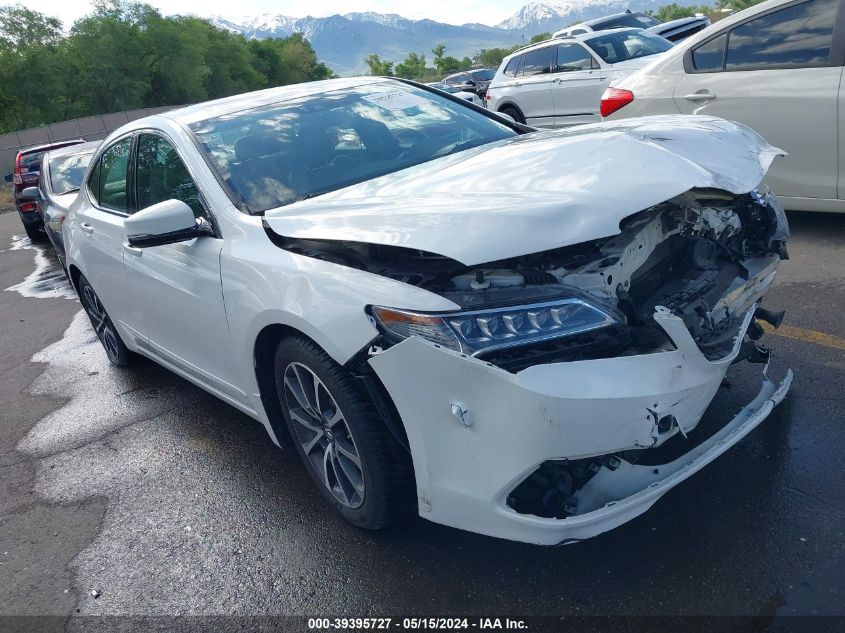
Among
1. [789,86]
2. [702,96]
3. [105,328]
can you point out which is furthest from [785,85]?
[105,328]

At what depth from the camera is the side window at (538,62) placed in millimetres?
11273

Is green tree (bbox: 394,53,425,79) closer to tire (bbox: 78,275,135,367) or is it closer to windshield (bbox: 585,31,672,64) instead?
windshield (bbox: 585,31,672,64)

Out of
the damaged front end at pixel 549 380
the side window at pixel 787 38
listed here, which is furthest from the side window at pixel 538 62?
the damaged front end at pixel 549 380

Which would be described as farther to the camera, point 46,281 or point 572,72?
point 572,72

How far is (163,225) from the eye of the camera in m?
3.04

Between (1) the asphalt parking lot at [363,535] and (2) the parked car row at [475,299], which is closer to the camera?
(2) the parked car row at [475,299]

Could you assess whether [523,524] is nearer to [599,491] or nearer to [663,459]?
[599,491]

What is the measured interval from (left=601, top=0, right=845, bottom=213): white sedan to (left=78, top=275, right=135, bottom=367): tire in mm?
4601

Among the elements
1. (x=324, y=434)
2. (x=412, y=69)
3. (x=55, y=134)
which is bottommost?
(x=412, y=69)

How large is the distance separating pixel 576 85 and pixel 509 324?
9304 mm

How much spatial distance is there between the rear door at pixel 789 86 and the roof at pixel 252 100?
286 centimetres

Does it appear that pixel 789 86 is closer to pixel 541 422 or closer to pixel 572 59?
pixel 541 422

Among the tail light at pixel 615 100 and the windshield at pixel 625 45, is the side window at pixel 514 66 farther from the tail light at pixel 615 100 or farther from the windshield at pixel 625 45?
the tail light at pixel 615 100

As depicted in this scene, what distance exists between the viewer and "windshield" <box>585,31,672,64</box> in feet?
34.3
